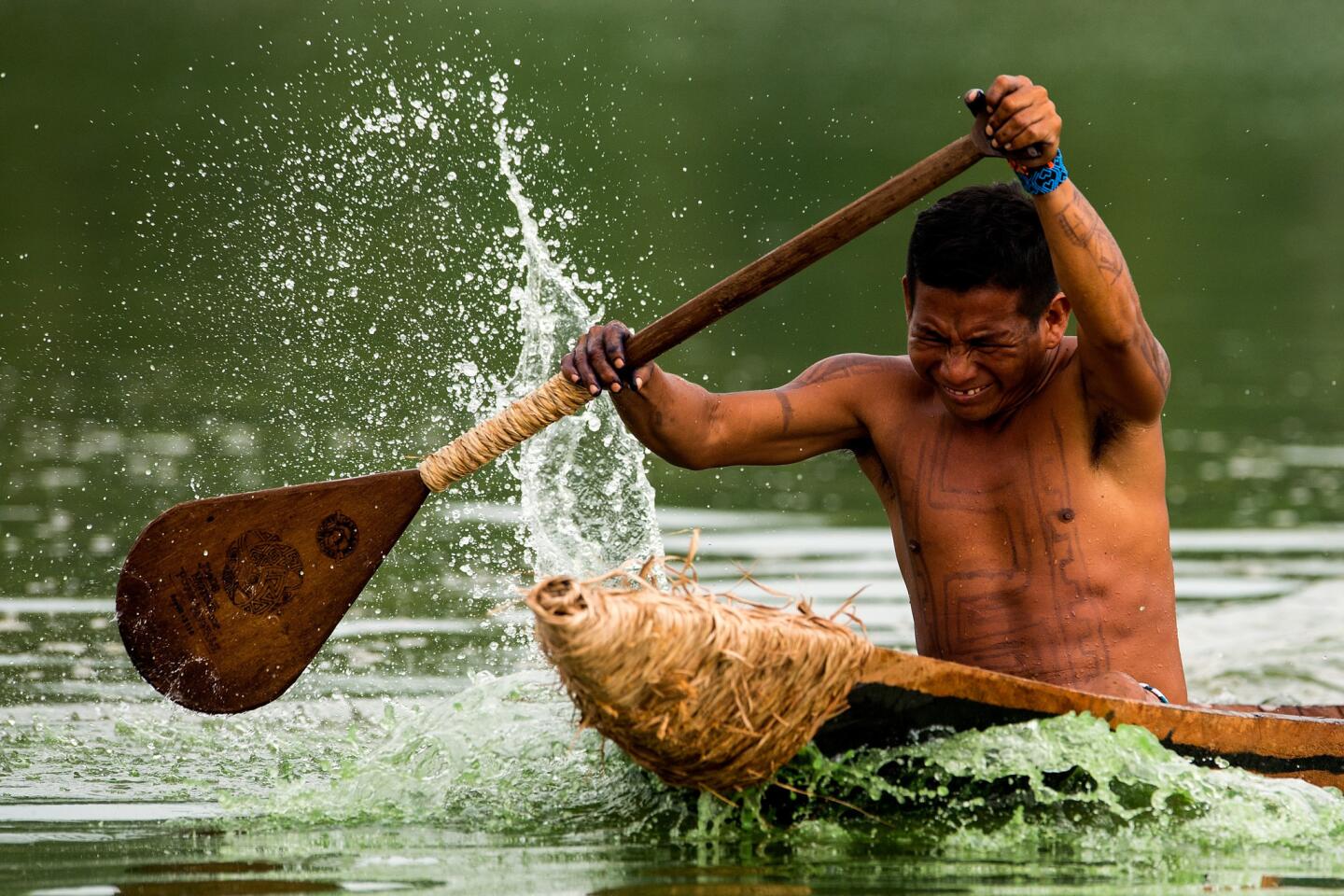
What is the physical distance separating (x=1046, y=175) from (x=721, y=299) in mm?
898

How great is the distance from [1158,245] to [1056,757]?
13.1 m

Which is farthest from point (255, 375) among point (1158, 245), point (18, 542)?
point (1158, 245)

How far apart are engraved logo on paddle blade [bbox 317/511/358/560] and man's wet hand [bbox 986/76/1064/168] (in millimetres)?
2096

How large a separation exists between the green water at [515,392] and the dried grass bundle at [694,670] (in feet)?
0.84

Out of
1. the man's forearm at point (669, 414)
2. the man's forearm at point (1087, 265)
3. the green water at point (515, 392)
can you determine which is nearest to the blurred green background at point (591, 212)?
the green water at point (515, 392)

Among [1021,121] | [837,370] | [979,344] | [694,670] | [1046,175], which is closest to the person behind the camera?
[694,670]

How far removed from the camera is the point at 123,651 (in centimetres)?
665

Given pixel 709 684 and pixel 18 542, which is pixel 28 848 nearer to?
pixel 709 684

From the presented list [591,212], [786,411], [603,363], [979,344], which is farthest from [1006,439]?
[591,212]

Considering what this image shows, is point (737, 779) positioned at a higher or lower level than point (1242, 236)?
lower

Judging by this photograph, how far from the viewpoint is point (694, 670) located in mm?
3908

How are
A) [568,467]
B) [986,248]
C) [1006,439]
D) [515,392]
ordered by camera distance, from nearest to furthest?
[986,248] → [1006,439] → [515,392] → [568,467]

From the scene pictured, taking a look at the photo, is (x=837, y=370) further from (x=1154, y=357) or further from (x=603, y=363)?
(x=1154, y=357)

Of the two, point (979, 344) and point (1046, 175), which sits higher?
point (1046, 175)
